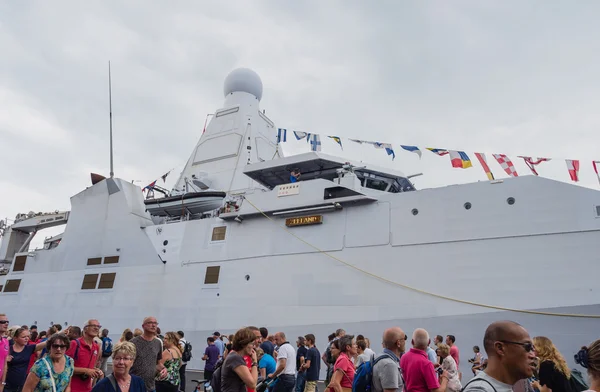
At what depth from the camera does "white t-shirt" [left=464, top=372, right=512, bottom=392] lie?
2250 mm

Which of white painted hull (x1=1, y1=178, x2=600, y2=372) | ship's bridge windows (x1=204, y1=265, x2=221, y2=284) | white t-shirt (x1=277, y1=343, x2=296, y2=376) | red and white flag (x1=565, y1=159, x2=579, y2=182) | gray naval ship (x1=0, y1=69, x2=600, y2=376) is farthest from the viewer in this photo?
ship's bridge windows (x1=204, y1=265, x2=221, y2=284)

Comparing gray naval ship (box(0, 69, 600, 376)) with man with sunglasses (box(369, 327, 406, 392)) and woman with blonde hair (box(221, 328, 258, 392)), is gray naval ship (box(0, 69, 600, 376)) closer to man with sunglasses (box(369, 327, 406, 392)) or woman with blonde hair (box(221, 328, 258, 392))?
man with sunglasses (box(369, 327, 406, 392))

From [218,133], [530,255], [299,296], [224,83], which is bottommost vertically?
[299,296]

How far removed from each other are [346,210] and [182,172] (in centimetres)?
1060

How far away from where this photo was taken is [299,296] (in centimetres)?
1323

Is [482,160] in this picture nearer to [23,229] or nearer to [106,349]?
[106,349]

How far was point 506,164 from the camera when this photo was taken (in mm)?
12539

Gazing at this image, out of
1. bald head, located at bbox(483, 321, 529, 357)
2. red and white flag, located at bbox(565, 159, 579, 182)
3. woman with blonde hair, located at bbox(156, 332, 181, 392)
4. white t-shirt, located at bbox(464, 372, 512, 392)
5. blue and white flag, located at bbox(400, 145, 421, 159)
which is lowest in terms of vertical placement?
woman with blonde hair, located at bbox(156, 332, 181, 392)

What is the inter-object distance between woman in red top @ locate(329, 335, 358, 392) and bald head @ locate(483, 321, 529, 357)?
2.73 metres

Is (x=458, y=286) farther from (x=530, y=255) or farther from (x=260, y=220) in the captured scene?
(x=260, y=220)

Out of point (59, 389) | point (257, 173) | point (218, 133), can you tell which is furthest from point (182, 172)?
point (59, 389)

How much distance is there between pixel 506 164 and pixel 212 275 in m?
9.67

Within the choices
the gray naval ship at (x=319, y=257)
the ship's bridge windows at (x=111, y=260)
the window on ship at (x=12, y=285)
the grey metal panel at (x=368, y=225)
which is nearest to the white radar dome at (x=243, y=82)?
the gray naval ship at (x=319, y=257)

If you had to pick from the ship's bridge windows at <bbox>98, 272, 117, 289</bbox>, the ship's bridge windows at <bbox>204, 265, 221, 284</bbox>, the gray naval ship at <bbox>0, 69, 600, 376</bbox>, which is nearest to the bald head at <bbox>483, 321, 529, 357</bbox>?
the gray naval ship at <bbox>0, 69, 600, 376</bbox>
